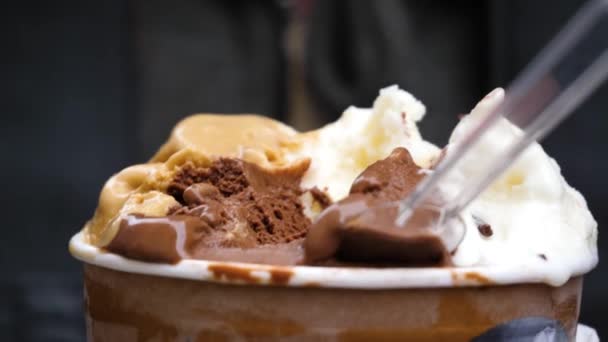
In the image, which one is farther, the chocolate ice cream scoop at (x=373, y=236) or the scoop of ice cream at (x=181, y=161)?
the scoop of ice cream at (x=181, y=161)

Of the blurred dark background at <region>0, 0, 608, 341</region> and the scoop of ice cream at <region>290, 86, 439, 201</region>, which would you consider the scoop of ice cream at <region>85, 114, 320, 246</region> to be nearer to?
the scoop of ice cream at <region>290, 86, 439, 201</region>

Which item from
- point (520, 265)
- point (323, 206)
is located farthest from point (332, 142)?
point (520, 265)

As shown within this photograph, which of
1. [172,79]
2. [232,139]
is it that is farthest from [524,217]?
[172,79]

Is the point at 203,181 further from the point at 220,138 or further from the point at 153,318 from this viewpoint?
the point at 153,318

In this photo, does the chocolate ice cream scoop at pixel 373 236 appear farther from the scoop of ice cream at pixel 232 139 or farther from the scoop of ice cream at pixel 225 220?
the scoop of ice cream at pixel 232 139

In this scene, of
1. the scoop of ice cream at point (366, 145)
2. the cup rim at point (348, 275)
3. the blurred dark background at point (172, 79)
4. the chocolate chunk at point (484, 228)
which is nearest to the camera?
the cup rim at point (348, 275)

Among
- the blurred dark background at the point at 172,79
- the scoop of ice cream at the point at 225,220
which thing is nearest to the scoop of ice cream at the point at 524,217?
the scoop of ice cream at the point at 225,220

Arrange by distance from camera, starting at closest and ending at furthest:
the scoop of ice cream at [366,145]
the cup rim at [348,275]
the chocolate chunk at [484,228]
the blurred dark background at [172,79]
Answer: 1. the cup rim at [348,275]
2. the chocolate chunk at [484,228]
3. the scoop of ice cream at [366,145]
4. the blurred dark background at [172,79]

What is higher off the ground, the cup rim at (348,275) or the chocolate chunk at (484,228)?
the chocolate chunk at (484,228)
